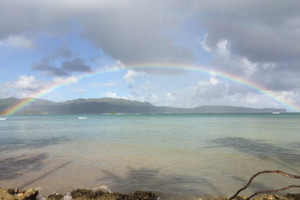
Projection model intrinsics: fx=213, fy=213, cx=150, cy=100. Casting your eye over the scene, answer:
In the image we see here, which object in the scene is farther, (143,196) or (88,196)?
(143,196)

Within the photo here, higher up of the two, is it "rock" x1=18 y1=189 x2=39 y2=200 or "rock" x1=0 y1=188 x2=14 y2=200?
"rock" x1=0 y1=188 x2=14 y2=200

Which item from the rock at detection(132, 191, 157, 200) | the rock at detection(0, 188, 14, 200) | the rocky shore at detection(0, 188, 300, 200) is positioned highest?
the rock at detection(0, 188, 14, 200)

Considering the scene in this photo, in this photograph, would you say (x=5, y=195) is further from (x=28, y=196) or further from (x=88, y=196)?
(x=88, y=196)

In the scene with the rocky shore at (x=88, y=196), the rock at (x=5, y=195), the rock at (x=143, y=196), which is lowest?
the rock at (x=143, y=196)

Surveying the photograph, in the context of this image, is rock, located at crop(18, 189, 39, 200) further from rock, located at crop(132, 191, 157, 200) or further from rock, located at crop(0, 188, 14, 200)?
rock, located at crop(132, 191, 157, 200)

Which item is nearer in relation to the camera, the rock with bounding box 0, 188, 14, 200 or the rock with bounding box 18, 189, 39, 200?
the rock with bounding box 0, 188, 14, 200

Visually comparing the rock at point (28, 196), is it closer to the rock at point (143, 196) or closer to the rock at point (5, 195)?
the rock at point (5, 195)

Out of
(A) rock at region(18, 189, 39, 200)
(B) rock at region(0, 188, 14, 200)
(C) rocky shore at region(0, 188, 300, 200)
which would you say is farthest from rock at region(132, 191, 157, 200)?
(B) rock at region(0, 188, 14, 200)

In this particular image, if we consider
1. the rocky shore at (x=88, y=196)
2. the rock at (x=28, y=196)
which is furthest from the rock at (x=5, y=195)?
the rock at (x=28, y=196)

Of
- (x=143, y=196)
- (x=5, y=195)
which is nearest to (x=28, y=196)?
(x=5, y=195)

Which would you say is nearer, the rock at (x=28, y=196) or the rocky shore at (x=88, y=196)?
the rocky shore at (x=88, y=196)

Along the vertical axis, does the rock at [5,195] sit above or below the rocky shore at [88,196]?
above

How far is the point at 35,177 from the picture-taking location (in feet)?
29.3

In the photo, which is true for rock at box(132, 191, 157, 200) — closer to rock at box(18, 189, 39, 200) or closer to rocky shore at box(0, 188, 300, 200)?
rocky shore at box(0, 188, 300, 200)
